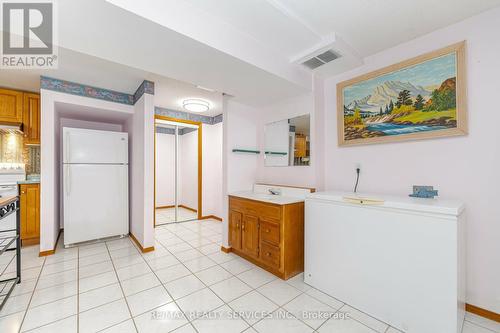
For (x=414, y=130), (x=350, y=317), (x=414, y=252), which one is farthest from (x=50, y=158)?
(x=414, y=130)

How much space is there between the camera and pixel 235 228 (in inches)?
114

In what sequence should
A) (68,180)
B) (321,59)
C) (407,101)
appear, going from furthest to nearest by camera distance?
(68,180), (321,59), (407,101)

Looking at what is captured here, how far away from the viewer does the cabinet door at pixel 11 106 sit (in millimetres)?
3161

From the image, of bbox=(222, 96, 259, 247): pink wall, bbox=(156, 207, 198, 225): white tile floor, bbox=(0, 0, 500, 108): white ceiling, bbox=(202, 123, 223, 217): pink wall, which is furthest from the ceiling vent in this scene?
bbox=(156, 207, 198, 225): white tile floor

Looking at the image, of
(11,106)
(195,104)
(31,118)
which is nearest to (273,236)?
(195,104)

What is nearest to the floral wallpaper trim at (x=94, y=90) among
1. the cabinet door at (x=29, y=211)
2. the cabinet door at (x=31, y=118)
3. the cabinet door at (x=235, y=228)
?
the cabinet door at (x=31, y=118)

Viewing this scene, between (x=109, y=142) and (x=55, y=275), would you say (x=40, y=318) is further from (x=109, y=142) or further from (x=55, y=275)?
(x=109, y=142)

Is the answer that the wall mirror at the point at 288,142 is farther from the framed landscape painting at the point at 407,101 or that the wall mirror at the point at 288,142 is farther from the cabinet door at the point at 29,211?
the cabinet door at the point at 29,211

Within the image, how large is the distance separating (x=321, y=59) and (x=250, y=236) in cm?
223

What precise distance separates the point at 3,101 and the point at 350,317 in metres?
5.32

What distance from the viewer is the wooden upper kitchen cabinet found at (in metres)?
3.10

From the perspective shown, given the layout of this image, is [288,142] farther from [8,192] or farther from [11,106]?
[11,106]

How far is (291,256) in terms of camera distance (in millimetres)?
2314

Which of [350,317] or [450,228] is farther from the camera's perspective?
[350,317]
